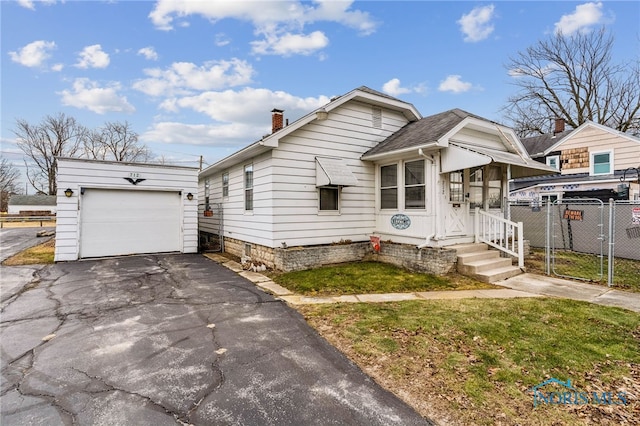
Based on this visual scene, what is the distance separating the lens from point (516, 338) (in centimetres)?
409

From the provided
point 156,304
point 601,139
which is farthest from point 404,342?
point 601,139

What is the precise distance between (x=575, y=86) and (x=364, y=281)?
29286 millimetres

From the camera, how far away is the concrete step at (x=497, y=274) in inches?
289

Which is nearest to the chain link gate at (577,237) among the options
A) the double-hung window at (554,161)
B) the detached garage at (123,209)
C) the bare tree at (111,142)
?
the double-hung window at (554,161)

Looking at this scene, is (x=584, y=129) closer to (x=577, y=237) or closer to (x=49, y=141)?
(x=577, y=237)

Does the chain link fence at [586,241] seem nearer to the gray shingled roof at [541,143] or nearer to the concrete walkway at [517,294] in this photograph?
the concrete walkway at [517,294]

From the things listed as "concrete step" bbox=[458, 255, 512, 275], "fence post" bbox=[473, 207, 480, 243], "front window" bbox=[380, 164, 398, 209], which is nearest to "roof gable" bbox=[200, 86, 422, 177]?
"front window" bbox=[380, 164, 398, 209]

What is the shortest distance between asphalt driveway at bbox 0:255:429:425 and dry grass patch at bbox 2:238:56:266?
4191 mm

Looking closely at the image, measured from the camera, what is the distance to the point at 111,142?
41.9m

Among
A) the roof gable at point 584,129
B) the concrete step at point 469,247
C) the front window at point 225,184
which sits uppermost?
the roof gable at point 584,129

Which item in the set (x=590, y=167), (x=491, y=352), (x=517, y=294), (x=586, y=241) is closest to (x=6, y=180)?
(x=517, y=294)

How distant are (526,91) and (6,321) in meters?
33.9

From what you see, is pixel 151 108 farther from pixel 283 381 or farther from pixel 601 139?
pixel 601 139

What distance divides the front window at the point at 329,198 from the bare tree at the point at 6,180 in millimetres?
63956
